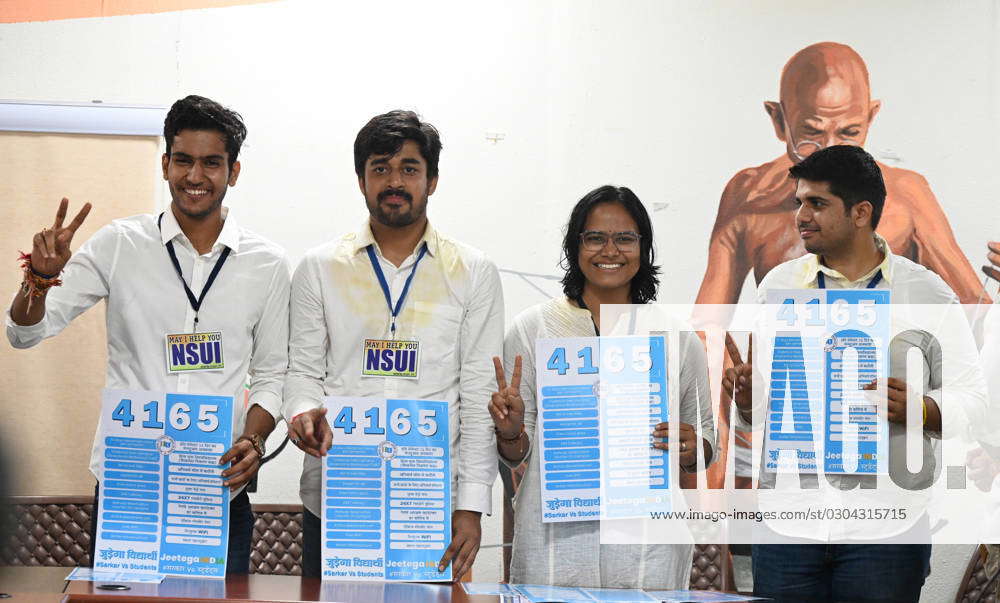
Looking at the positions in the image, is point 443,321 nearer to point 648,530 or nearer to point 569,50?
point 648,530

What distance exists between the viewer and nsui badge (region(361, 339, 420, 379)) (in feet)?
9.01

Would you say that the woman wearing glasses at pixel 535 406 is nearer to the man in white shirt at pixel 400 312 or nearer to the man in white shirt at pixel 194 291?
the man in white shirt at pixel 400 312

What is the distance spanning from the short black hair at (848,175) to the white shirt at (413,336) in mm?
1051

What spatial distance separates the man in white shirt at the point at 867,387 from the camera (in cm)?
274

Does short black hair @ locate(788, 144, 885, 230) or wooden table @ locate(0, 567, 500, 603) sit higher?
short black hair @ locate(788, 144, 885, 230)

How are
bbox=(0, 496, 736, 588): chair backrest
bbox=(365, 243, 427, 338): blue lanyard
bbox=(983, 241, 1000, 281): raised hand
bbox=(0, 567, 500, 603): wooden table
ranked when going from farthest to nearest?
1. bbox=(983, 241, 1000, 281): raised hand
2. bbox=(0, 496, 736, 588): chair backrest
3. bbox=(365, 243, 427, 338): blue lanyard
4. bbox=(0, 567, 500, 603): wooden table

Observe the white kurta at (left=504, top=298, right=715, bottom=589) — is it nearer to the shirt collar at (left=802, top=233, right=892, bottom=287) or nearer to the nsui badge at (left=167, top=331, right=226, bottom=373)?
the shirt collar at (left=802, top=233, right=892, bottom=287)

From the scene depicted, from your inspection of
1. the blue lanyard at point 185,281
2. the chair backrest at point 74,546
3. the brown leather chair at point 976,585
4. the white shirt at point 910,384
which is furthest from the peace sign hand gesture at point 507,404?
the brown leather chair at point 976,585

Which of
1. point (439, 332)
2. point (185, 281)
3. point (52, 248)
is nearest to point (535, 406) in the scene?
point (439, 332)

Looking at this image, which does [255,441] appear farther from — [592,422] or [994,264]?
[994,264]

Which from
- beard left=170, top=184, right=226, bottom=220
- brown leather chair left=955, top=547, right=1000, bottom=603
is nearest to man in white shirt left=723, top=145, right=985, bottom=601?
brown leather chair left=955, top=547, right=1000, bottom=603

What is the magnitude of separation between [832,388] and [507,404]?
3.13 feet

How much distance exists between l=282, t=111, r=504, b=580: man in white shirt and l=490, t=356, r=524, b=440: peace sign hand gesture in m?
0.11

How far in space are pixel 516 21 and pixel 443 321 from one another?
1797 mm
